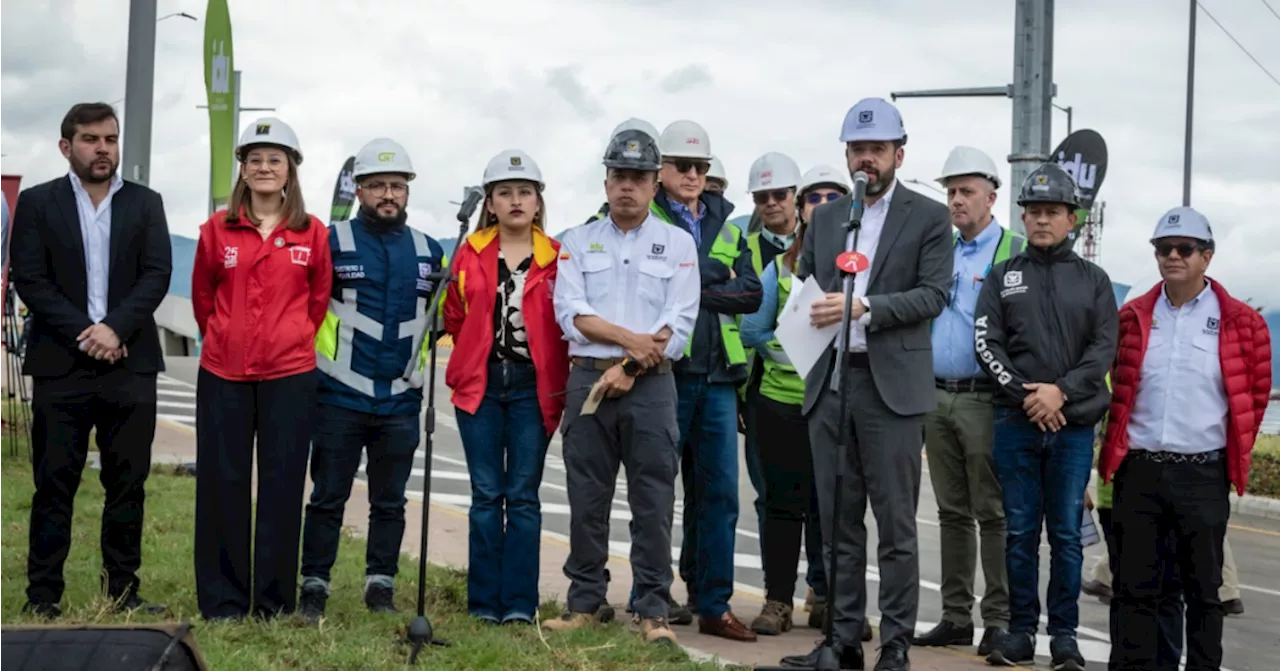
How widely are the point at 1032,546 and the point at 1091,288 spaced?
4.17ft

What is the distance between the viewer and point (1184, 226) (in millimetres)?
7465

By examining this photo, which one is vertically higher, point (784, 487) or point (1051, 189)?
point (1051, 189)

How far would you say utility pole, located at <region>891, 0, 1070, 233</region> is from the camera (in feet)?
58.5

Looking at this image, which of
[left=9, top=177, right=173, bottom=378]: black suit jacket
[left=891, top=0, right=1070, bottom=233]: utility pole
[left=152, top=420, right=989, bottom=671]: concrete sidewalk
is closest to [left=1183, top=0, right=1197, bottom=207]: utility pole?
[left=891, top=0, right=1070, bottom=233]: utility pole

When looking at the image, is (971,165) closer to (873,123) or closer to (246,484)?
(873,123)

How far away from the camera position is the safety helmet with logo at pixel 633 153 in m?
7.45

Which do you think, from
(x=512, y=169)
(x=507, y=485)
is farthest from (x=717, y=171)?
(x=507, y=485)

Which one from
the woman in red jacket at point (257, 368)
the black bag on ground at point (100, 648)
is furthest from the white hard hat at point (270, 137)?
the black bag on ground at point (100, 648)

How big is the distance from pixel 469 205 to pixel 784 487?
2325mm

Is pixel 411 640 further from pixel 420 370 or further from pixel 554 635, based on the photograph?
pixel 420 370

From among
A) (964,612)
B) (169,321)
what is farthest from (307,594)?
Answer: (169,321)

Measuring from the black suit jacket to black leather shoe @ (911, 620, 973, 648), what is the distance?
13.0 feet

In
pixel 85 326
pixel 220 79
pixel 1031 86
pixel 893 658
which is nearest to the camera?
pixel 893 658

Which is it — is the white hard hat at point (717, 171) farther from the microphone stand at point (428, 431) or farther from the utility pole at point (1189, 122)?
the utility pole at point (1189, 122)
